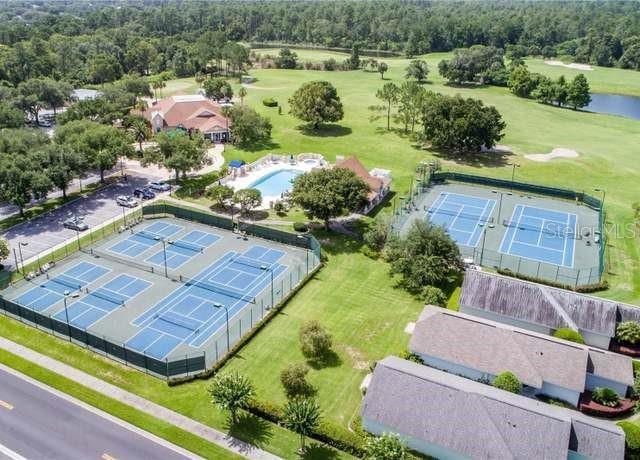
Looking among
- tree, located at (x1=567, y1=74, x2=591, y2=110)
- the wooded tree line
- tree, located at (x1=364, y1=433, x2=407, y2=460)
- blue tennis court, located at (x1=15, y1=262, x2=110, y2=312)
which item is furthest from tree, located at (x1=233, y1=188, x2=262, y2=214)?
tree, located at (x1=567, y1=74, x2=591, y2=110)

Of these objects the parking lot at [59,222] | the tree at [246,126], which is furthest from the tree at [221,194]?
the tree at [246,126]

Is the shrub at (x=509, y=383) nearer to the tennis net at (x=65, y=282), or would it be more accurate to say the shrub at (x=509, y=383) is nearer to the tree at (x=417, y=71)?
the tennis net at (x=65, y=282)

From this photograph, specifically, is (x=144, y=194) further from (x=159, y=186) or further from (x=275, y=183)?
(x=275, y=183)

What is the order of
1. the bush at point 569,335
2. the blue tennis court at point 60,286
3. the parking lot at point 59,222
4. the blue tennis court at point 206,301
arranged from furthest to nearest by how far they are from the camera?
the parking lot at point 59,222, the blue tennis court at point 60,286, the blue tennis court at point 206,301, the bush at point 569,335

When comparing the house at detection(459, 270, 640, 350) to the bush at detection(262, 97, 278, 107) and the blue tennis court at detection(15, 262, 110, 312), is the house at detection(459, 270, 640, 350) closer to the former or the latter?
the blue tennis court at detection(15, 262, 110, 312)

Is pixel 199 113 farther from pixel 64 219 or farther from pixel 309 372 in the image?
pixel 309 372
